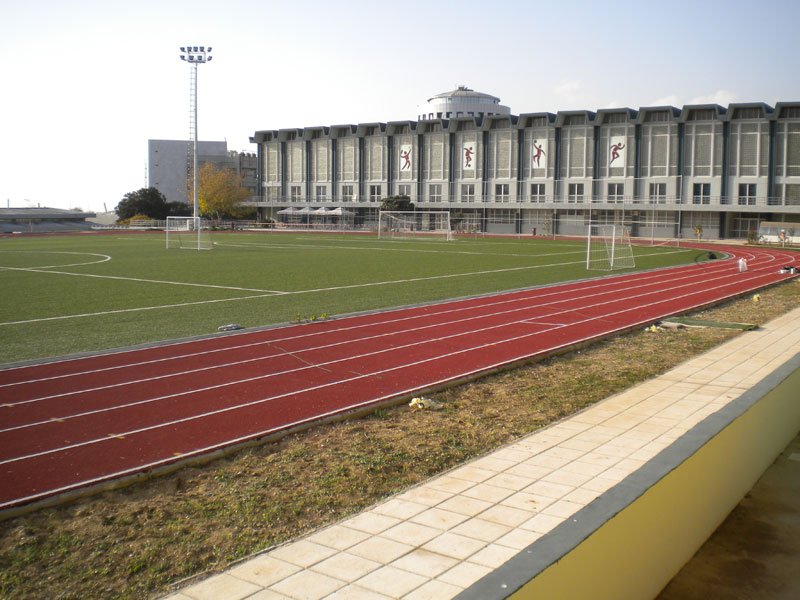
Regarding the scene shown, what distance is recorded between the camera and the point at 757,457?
247 inches

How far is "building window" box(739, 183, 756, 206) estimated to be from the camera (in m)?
61.6

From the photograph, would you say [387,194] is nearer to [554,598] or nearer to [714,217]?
Answer: [714,217]

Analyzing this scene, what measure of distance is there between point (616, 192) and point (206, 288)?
54702 mm

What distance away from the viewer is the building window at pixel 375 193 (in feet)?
268

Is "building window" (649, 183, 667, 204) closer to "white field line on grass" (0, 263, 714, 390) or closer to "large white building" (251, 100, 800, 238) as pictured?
"large white building" (251, 100, 800, 238)

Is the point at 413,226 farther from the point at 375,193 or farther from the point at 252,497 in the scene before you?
the point at 252,497

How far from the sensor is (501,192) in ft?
243

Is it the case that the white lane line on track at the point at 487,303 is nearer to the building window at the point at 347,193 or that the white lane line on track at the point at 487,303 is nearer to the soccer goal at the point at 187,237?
the soccer goal at the point at 187,237

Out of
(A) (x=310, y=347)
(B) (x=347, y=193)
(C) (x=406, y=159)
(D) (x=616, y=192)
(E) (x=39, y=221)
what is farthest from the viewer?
(E) (x=39, y=221)

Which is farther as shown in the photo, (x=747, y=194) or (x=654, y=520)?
(x=747, y=194)

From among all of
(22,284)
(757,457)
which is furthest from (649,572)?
→ (22,284)

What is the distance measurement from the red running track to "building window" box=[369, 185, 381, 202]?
6754 centimetres

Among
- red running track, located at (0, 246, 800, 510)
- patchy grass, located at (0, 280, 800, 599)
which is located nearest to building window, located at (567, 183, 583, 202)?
red running track, located at (0, 246, 800, 510)

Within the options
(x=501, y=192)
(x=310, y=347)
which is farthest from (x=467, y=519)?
(x=501, y=192)
